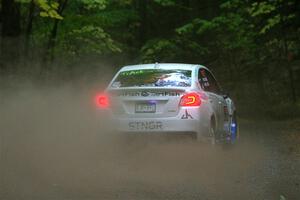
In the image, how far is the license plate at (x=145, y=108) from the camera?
10.7 meters

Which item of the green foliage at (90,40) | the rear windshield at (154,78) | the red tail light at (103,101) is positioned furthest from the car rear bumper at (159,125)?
the green foliage at (90,40)

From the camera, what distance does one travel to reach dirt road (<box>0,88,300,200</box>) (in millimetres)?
8453

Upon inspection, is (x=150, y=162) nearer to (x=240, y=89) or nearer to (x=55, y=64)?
(x=55, y=64)

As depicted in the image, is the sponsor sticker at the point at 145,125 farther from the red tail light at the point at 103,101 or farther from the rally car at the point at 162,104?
the red tail light at the point at 103,101

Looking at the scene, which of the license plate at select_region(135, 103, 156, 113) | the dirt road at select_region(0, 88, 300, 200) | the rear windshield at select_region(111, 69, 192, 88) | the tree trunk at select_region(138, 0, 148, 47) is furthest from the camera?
the tree trunk at select_region(138, 0, 148, 47)

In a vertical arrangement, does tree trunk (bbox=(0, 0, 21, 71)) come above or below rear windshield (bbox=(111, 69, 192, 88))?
above

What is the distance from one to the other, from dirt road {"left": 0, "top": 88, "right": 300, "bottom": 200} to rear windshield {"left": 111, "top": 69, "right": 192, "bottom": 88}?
32.7 inches

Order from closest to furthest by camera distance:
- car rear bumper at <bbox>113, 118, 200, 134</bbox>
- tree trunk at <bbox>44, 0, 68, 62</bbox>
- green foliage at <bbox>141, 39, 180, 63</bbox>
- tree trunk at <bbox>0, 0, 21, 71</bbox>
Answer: car rear bumper at <bbox>113, 118, 200, 134</bbox>
tree trunk at <bbox>0, 0, 21, 71</bbox>
tree trunk at <bbox>44, 0, 68, 62</bbox>
green foliage at <bbox>141, 39, 180, 63</bbox>

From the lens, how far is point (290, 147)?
44.1ft

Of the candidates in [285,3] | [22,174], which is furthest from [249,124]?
[22,174]

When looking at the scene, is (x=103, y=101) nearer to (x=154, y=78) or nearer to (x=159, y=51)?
(x=154, y=78)

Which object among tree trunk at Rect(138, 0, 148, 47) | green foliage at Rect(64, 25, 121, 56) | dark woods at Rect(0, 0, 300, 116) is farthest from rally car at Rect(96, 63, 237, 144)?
tree trunk at Rect(138, 0, 148, 47)

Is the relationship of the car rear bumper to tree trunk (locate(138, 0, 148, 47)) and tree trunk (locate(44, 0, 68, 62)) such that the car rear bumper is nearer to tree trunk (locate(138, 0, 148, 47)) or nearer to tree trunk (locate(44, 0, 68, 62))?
tree trunk (locate(44, 0, 68, 62))

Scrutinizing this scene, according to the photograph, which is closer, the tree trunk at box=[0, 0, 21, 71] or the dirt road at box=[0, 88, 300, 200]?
the dirt road at box=[0, 88, 300, 200]
